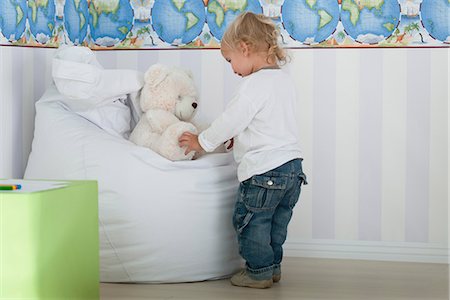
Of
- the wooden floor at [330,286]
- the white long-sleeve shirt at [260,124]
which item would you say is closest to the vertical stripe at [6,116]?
the wooden floor at [330,286]

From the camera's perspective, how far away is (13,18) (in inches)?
104

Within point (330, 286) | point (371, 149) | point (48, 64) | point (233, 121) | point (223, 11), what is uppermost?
point (223, 11)

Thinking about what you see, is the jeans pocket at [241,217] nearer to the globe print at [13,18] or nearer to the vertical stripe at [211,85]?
the vertical stripe at [211,85]

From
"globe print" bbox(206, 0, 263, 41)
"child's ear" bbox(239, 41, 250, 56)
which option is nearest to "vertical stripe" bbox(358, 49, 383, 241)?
"globe print" bbox(206, 0, 263, 41)

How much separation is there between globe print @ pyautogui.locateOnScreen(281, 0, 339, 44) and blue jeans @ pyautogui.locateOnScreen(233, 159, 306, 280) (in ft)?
2.30

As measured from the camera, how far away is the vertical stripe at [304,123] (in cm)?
315

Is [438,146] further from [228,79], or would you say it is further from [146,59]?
[146,59]

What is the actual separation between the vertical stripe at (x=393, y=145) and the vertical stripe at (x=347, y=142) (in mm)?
112

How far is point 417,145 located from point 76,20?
1469 mm

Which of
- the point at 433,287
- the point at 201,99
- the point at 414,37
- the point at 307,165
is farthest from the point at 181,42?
the point at 433,287

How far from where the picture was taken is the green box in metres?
1.89

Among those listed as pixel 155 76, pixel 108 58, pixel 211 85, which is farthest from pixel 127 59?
pixel 155 76

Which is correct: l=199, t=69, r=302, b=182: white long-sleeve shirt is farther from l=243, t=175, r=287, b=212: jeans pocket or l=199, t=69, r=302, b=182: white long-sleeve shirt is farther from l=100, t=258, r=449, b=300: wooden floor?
l=100, t=258, r=449, b=300: wooden floor

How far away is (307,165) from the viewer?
3184 millimetres
